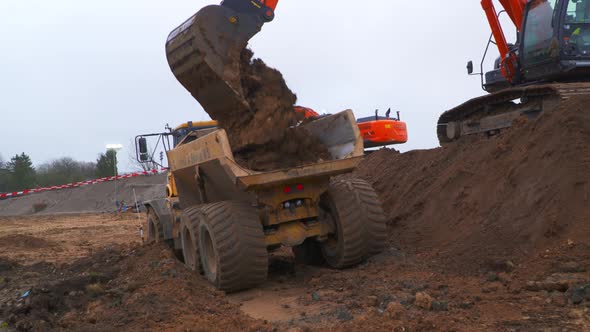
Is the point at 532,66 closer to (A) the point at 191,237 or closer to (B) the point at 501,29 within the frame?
(B) the point at 501,29

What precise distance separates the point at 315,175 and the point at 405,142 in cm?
1181

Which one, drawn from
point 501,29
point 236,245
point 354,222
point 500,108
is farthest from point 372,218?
point 501,29

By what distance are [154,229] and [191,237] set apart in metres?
2.86

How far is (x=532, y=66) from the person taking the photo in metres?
9.60

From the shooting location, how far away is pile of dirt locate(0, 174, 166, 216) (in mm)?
30531

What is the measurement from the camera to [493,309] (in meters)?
4.64

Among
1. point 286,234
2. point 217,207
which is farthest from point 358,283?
point 217,207

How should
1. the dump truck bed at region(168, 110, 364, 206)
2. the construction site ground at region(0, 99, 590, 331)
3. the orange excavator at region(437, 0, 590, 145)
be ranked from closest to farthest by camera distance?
1. the construction site ground at region(0, 99, 590, 331)
2. the dump truck bed at region(168, 110, 364, 206)
3. the orange excavator at region(437, 0, 590, 145)

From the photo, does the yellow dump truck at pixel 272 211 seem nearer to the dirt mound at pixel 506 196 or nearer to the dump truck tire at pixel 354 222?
the dump truck tire at pixel 354 222

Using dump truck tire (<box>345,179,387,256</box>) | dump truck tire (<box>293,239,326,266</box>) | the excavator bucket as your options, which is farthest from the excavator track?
the excavator bucket

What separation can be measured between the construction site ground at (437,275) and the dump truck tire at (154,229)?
255 millimetres

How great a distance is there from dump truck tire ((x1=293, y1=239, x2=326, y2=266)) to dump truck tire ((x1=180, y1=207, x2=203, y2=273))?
4.97 feet

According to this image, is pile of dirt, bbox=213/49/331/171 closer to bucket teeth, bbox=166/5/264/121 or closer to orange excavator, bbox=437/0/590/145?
bucket teeth, bbox=166/5/264/121

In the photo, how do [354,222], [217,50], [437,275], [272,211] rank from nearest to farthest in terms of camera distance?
[437,275] < [272,211] < [354,222] < [217,50]
